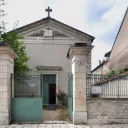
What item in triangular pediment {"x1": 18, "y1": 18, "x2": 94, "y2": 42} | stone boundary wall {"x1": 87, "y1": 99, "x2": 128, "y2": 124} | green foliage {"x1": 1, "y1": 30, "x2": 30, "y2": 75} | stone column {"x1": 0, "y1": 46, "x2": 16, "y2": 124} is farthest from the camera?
triangular pediment {"x1": 18, "y1": 18, "x2": 94, "y2": 42}

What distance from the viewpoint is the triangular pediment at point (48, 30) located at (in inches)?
749

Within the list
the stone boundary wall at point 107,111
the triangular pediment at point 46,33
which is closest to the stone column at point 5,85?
the stone boundary wall at point 107,111

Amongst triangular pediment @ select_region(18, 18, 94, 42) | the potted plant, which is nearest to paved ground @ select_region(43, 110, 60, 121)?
the potted plant

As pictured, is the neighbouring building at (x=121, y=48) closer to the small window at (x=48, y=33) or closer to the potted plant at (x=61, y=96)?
the potted plant at (x=61, y=96)

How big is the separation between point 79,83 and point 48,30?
9.48 meters

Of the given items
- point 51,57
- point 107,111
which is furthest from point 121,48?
point 107,111

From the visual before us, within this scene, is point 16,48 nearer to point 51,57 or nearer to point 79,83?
point 51,57

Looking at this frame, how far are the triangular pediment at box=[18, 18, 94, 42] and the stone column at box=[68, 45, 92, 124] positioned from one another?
884 cm

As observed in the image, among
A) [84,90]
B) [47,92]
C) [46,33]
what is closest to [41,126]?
[84,90]

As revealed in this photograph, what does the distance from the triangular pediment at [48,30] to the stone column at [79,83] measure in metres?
8.84

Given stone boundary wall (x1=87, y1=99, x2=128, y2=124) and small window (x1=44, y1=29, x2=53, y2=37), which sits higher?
small window (x1=44, y1=29, x2=53, y2=37)

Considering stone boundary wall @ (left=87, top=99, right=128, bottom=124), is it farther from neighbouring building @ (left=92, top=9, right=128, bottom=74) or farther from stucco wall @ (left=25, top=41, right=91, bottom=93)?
neighbouring building @ (left=92, top=9, right=128, bottom=74)

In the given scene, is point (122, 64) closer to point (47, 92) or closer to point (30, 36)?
point (47, 92)

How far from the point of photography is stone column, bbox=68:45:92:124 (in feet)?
34.2
